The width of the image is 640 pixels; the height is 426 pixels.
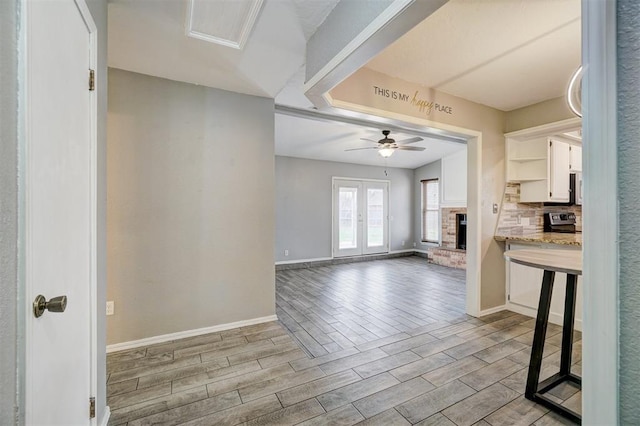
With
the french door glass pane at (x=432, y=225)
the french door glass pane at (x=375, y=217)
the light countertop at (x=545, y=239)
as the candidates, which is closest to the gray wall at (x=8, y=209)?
the light countertop at (x=545, y=239)

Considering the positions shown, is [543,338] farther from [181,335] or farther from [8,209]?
[181,335]

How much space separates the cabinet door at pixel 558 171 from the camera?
3.57 m

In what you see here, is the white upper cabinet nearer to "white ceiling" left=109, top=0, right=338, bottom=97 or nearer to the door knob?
"white ceiling" left=109, top=0, right=338, bottom=97

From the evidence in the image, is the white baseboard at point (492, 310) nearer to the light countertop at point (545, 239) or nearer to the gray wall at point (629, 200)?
the light countertop at point (545, 239)

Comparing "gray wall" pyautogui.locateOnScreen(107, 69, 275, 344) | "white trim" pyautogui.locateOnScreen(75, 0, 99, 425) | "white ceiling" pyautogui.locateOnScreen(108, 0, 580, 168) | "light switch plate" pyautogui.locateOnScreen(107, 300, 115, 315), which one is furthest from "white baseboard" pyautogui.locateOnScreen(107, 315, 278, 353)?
"white ceiling" pyautogui.locateOnScreen(108, 0, 580, 168)

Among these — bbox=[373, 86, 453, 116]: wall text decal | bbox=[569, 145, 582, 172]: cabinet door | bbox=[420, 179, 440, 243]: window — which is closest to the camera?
bbox=[373, 86, 453, 116]: wall text decal

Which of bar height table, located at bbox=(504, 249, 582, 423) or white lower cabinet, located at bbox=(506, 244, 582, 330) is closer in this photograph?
bar height table, located at bbox=(504, 249, 582, 423)

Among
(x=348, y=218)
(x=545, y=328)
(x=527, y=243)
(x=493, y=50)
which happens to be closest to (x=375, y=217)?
(x=348, y=218)

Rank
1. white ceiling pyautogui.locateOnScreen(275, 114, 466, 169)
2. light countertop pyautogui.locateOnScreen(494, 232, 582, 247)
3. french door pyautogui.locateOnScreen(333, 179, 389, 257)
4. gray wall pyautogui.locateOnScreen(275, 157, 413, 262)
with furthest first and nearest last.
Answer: french door pyautogui.locateOnScreen(333, 179, 389, 257)
gray wall pyautogui.locateOnScreen(275, 157, 413, 262)
white ceiling pyautogui.locateOnScreen(275, 114, 466, 169)
light countertop pyautogui.locateOnScreen(494, 232, 582, 247)

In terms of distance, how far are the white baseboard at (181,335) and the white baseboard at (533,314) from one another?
9.67 feet

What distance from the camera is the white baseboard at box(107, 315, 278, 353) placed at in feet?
8.34

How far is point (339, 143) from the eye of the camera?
551 cm

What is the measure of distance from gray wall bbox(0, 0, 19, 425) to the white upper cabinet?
4.28 m

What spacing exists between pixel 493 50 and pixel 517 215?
2313mm
